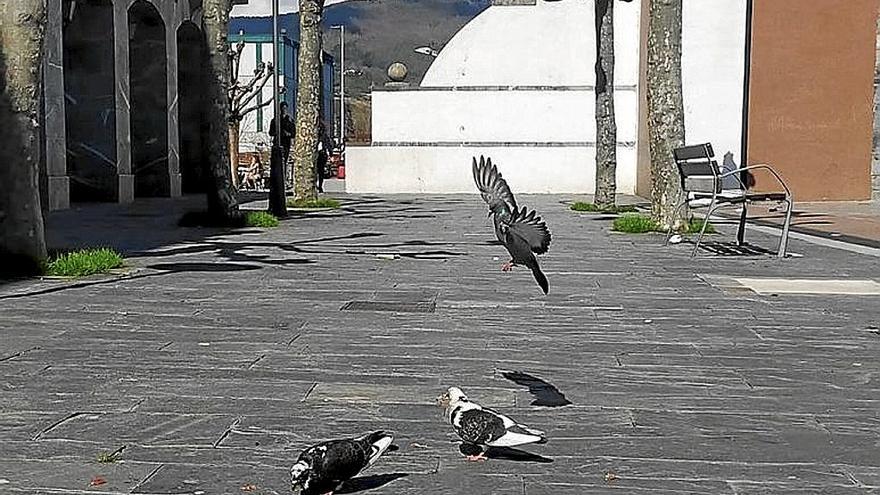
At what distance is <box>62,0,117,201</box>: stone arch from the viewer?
21781mm

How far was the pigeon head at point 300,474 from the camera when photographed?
140 inches

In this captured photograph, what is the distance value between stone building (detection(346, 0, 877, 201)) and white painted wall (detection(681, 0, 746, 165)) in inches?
0.9

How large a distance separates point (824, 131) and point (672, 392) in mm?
20069

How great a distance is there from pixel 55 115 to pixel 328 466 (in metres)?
16.7

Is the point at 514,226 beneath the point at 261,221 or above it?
above

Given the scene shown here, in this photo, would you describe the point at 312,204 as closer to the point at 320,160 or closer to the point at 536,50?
the point at 320,160

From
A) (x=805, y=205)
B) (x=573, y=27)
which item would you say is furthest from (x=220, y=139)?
(x=573, y=27)

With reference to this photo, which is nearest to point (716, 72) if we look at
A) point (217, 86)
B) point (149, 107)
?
point (149, 107)

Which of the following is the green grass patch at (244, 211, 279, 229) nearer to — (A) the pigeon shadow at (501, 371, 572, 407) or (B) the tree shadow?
(B) the tree shadow

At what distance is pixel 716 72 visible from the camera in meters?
24.7

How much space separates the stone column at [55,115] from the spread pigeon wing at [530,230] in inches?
588

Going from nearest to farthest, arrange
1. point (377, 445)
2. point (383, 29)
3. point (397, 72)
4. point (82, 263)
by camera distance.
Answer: point (377, 445) → point (82, 263) → point (397, 72) → point (383, 29)

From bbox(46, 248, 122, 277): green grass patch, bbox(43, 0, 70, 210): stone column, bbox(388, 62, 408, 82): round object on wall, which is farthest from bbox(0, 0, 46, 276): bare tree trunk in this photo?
bbox(388, 62, 408, 82): round object on wall

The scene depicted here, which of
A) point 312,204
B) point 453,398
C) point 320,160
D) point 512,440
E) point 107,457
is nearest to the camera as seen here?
point 512,440
